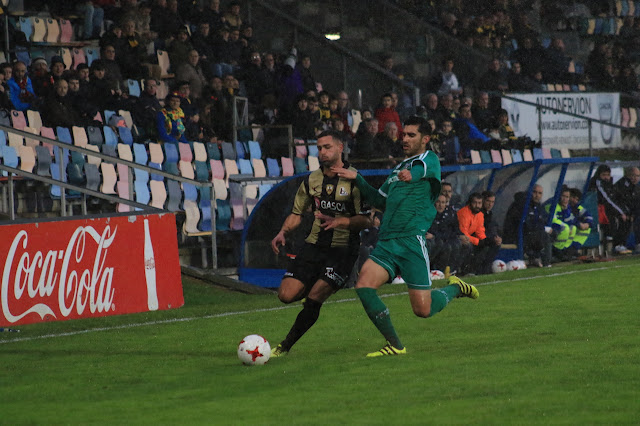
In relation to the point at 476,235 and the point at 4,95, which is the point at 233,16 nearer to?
the point at 4,95

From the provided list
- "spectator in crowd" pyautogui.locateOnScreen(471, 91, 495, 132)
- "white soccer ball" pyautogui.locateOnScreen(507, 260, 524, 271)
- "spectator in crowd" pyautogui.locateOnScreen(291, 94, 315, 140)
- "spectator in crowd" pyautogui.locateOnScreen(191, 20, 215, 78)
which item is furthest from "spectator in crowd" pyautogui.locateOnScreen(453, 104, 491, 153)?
"spectator in crowd" pyautogui.locateOnScreen(191, 20, 215, 78)

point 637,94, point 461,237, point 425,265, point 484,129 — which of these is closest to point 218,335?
point 425,265

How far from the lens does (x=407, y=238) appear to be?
8219 millimetres

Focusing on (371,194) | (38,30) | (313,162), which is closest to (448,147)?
(313,162)

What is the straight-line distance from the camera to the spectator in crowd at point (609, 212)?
67.5ft

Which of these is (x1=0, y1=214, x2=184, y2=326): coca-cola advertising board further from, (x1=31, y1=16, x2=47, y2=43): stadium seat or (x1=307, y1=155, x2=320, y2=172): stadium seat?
(x1=31, y1=16, x2=47, y2=43): stadium seat

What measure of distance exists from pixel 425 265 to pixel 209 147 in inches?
411

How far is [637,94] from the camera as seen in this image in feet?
101

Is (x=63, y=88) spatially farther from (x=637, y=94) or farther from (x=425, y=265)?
(x=637, y=94)

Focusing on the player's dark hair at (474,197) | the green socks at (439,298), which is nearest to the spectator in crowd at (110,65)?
the player's dark hair at (474,197)

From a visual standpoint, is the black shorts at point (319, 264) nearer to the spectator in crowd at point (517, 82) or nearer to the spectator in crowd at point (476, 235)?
the spectator in crowd at point (476, 235)

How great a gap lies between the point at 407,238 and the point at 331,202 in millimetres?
759

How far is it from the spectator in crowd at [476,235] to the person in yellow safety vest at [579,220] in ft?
8.24

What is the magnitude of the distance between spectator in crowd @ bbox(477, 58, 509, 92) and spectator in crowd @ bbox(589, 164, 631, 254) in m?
Result: 6.50
